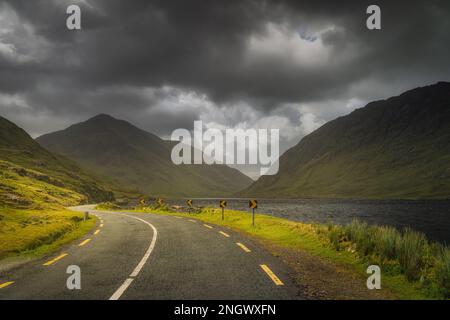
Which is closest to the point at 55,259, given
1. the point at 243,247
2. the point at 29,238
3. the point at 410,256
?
the point at 29,238

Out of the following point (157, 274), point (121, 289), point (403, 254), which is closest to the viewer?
point (121, 289)

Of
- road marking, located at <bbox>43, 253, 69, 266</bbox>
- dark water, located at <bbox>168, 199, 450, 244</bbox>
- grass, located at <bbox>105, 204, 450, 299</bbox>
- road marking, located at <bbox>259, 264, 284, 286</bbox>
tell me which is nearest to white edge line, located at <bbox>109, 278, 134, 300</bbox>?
road marking, located at <bbox>259, 264, 284, 286</bbox>

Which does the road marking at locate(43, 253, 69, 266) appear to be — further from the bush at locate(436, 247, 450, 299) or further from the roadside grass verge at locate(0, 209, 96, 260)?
the bush at locate(436, 247, 450, 299)

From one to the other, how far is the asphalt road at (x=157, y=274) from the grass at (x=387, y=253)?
8.96ft

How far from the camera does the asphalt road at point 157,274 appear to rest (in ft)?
25.8

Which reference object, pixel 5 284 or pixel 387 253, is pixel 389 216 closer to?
pixel 387 253

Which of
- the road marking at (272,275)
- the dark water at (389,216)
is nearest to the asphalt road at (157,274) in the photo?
the road marking at (272,275)

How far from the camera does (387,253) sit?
1187 cm

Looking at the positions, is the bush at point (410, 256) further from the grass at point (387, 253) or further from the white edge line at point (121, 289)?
the white edge line at point (121, 289)

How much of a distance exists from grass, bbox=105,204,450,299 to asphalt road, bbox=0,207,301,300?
8.96 ft

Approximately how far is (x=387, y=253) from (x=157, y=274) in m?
8.07
